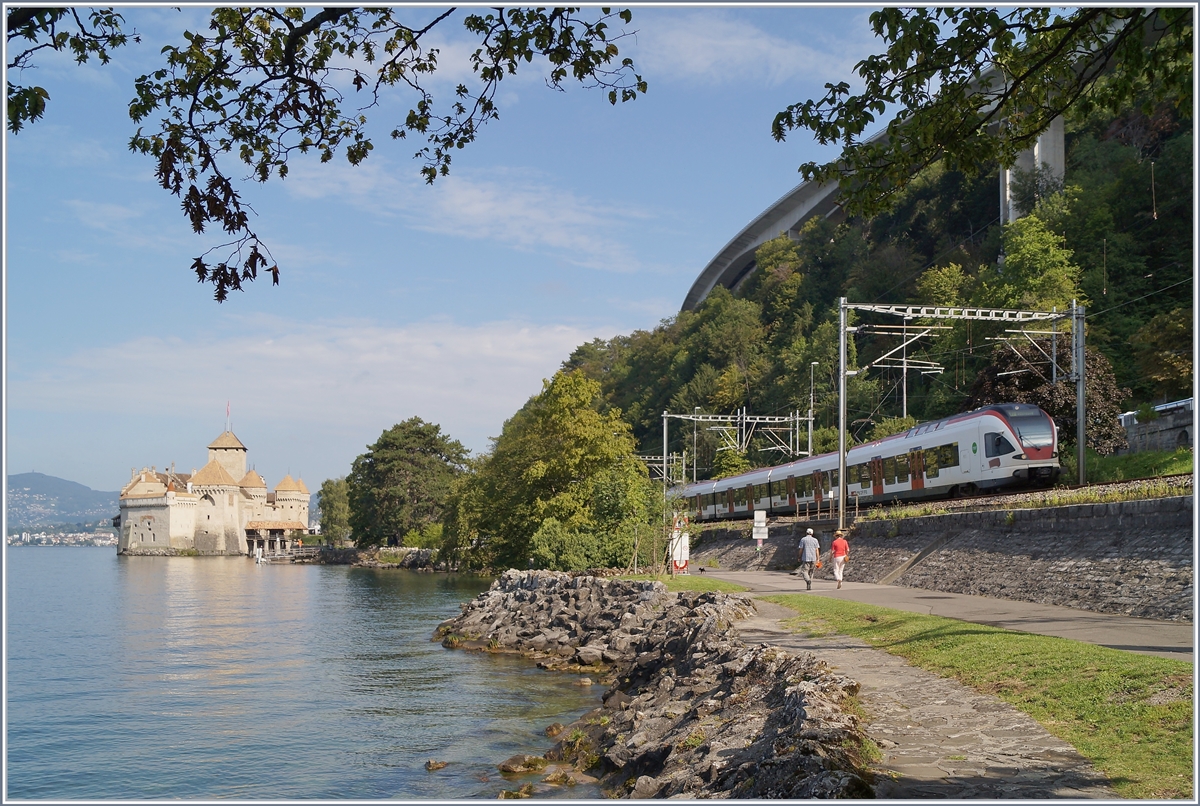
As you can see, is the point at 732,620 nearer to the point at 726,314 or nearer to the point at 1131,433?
the point at 1131,433

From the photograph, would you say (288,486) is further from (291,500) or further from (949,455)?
(949,455)

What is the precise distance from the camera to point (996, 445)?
31.2 m

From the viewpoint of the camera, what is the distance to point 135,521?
122000 mm

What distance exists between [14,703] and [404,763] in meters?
11.8

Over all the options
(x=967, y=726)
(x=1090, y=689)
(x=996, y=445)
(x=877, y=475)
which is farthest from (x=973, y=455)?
(x=967, y=726)

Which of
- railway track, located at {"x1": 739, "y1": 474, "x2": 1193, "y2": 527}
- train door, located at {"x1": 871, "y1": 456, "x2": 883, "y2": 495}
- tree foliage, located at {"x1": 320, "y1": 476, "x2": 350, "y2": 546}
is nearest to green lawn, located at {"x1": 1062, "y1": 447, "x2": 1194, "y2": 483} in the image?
railway track, located at {"x1": 739, "y1": 474, "x2": 1193, "y2": 527}

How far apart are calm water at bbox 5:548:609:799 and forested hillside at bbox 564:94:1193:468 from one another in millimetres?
16311

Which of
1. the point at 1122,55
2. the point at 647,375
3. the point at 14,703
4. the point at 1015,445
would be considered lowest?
the point at 14,703

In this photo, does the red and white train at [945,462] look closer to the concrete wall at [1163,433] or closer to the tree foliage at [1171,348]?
the concrete wall at [1163,433]

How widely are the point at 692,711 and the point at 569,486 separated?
31.4 meters

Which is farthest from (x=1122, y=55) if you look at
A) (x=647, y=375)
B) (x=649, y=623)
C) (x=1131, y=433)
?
(x=647, y=375)

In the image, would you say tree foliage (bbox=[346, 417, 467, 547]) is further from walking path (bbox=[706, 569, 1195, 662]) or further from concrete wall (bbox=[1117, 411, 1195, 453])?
walking path (bbox=[706, 569, 1195, 662])

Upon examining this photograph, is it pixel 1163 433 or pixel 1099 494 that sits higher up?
pixel 1163 433

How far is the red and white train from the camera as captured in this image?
101 ft
